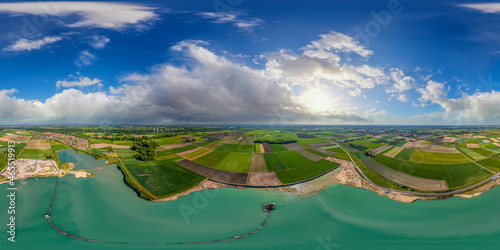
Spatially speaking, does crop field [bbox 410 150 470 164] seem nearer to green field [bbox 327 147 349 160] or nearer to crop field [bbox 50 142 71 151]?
green field [bbox 327 147 349 160]

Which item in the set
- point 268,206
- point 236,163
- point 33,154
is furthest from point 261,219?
point 33,154

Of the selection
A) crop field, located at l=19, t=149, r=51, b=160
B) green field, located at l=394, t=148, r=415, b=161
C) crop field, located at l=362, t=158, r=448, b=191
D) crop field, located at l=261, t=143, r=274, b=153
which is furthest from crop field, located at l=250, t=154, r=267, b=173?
crop field, located at l=19, t=149, r=51, b=160

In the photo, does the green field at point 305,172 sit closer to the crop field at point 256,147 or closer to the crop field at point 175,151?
the crop field at point 256,147

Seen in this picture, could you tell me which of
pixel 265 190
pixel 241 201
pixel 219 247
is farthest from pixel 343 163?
pixel 219 247

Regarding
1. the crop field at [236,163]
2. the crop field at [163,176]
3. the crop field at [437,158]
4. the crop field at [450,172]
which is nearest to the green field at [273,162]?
the crop field at [236,163]

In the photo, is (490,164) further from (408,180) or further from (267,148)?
(267,148)

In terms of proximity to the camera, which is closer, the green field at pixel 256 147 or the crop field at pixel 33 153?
the crop field at pixel 33 153
